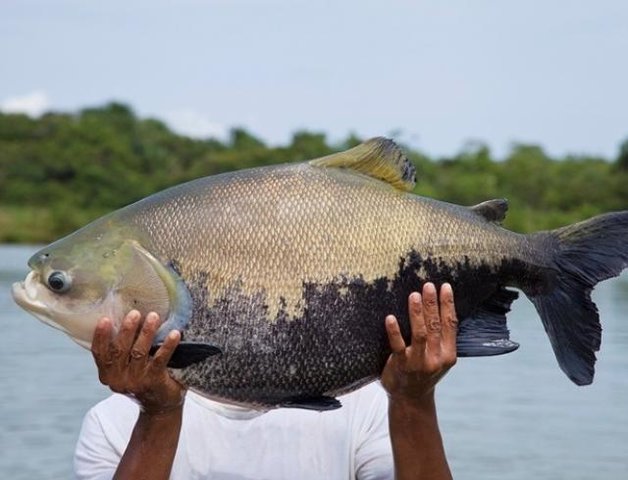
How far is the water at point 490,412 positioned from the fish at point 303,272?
6986mm

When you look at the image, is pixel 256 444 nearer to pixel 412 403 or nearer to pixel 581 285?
pixel 412 403

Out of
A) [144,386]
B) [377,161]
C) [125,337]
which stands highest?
[377,161]

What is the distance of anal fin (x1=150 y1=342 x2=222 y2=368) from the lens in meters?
2.95

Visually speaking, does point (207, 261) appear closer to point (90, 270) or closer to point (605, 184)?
point (90, 270)

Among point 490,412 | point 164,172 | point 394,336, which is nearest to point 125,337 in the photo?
point 394,336

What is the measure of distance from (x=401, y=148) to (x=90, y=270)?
804mm

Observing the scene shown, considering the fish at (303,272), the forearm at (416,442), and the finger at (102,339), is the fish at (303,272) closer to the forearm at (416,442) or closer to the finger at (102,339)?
the finger at (102,339)

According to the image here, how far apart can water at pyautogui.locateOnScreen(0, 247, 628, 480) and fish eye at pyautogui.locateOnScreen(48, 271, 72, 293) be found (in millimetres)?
6979

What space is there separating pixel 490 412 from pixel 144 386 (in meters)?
9.90

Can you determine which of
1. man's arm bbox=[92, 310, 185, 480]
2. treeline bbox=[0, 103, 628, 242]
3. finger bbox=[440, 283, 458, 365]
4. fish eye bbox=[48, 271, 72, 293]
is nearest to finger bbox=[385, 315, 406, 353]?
finger bbox=[440, 283, 458, 365]

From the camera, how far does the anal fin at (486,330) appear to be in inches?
126

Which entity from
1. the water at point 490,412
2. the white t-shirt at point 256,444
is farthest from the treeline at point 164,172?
the white t-shirt at point 256,444

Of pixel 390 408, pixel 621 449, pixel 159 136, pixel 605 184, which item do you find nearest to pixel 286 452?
pixel 390 408

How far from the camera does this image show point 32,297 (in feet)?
9.89
